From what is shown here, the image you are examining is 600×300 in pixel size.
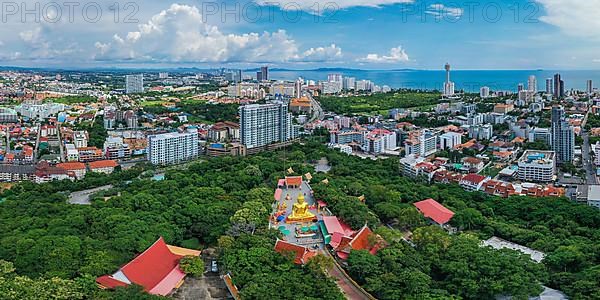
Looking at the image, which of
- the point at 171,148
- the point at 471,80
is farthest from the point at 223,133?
the point at 471,80

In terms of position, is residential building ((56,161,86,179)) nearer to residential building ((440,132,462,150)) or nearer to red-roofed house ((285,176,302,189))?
red-roofed house ((285,176,302,189))

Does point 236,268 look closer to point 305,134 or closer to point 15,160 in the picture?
point 15,160

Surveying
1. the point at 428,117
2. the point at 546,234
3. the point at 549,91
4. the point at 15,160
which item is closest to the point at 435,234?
the point at 546,234

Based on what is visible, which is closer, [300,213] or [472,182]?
[300,213]

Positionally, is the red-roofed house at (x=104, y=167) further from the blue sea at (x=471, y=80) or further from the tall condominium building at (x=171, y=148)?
the blue sea at (x=471, y=80)

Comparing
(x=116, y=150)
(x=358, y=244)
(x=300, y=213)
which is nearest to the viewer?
(x=358, y=244)

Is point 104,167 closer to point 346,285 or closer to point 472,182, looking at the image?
point 472,182
